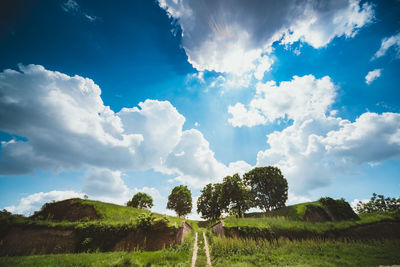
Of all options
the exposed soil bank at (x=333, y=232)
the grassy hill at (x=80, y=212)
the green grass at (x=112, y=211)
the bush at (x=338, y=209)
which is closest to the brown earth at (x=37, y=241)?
the grassy hill at (x=80, y=212)

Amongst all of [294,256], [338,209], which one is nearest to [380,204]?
[338,209]

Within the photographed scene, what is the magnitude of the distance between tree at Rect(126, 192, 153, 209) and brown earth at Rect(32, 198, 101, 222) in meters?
30.3

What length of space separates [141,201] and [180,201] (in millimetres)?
15318

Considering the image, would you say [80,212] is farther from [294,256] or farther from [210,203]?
[210,203]

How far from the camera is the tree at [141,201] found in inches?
1885

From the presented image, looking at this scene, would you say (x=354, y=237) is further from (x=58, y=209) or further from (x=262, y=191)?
(x=58, y=209)

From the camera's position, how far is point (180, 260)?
10.4m

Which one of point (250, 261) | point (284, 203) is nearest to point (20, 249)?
point (250, 261)

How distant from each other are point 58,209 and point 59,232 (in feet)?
22.3

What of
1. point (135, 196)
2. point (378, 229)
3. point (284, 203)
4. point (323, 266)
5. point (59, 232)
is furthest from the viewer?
point (135, 196)

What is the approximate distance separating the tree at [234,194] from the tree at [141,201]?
29.1 meters

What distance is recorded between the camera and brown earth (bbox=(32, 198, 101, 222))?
18948 mm

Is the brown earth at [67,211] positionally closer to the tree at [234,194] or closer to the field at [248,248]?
the field at [248,248]

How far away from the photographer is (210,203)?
41969 mm
